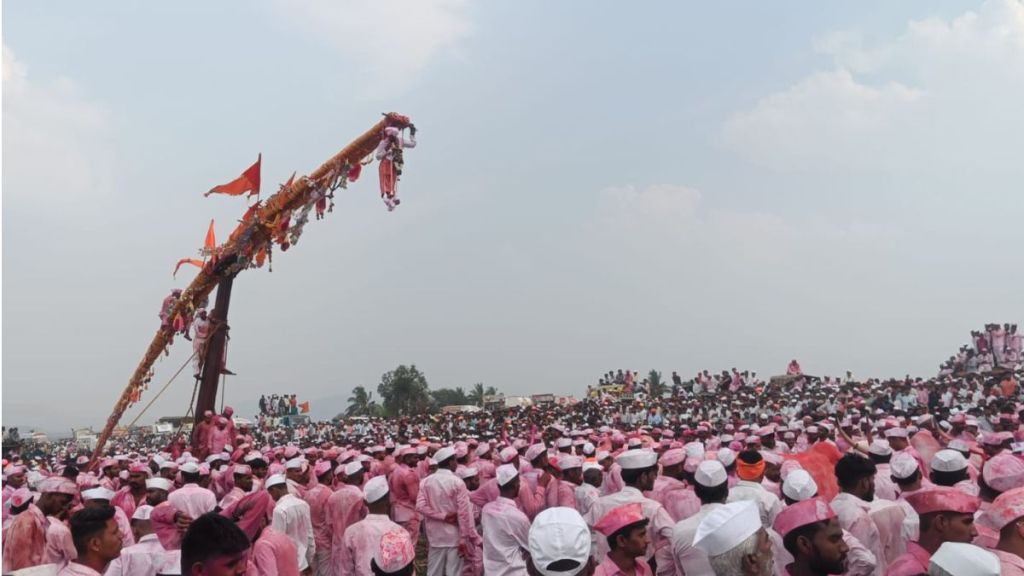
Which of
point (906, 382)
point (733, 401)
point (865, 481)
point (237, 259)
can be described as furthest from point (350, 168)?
point (906, 382)

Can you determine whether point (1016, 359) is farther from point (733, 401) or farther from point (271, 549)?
point (271, 549)

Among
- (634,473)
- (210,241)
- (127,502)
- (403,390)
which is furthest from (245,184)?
(403,390)

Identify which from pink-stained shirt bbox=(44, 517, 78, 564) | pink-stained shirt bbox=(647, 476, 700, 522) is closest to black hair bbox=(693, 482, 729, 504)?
pink-stained shirt bbox=(647, 476, 700, 522)

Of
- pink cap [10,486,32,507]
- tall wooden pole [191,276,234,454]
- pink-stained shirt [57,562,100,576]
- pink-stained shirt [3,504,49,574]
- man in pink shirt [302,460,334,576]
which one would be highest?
tall wooden pole [191,276,234,454]

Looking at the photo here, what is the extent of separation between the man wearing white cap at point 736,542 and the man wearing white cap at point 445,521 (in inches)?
188

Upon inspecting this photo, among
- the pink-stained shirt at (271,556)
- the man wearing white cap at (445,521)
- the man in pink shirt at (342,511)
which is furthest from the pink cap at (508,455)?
the pink-stained shirt at (271,556)

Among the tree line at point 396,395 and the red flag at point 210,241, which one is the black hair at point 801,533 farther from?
the tree line at point 396,395

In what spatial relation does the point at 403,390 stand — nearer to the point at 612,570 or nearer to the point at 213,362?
the point at 213,362

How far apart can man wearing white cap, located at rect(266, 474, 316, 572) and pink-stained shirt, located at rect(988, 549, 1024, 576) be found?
5.33m

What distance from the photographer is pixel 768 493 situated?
5.52 meters

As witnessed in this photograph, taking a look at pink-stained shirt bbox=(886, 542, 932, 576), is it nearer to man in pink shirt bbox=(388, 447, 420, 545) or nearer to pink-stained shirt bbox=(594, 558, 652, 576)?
pink-stained shirt bbox=(594, 558, 652, 576)

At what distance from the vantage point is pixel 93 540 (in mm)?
3861

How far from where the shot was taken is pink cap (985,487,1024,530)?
325 centimetres

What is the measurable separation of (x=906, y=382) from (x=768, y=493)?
17246mm
